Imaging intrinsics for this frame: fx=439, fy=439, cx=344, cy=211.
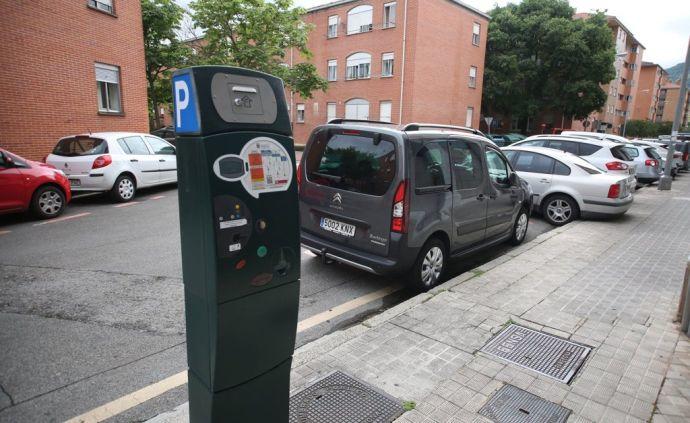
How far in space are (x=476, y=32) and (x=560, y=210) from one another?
86.3 ft

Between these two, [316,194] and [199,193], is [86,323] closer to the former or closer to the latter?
[316,194]

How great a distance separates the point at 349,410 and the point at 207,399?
3.92 ft

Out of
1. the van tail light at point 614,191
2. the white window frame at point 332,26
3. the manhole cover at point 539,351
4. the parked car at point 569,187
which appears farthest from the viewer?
the white window frame at point 332,26

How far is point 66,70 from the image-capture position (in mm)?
12305

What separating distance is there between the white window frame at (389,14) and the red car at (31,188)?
2331 centimetres

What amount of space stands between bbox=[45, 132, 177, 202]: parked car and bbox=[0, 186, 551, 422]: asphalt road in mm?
1967

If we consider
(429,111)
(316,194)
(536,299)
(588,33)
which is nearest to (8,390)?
(316,194)

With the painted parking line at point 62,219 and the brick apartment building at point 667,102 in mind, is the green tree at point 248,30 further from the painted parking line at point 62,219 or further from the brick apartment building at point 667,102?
the brick apartment building at point 667,102

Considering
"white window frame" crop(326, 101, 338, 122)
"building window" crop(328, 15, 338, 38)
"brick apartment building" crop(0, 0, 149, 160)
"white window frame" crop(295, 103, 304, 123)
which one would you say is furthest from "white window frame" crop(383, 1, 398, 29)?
"brick apartment building" crop(0, 0, 149, 160)

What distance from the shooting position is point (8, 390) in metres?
3.07

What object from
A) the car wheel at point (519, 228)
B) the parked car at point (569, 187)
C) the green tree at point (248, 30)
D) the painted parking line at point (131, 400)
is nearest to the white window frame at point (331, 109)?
the green tree at point (248, 30)

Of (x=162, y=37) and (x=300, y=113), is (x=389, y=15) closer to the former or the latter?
(x=300, y=113)

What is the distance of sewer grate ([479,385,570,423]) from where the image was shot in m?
2.80

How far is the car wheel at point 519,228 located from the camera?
714 centimetres
